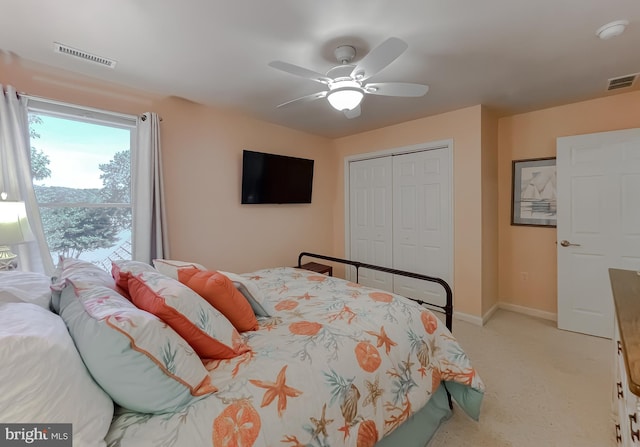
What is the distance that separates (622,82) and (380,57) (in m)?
2.63

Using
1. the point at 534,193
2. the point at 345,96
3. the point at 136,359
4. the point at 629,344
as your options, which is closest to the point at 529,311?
the point at 534,193

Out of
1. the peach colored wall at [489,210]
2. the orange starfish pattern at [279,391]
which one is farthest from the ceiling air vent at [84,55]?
the peach colored wall at [489,210]

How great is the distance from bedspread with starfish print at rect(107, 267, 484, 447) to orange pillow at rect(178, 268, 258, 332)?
0.08m

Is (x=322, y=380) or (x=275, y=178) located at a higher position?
(x=275, y=178)

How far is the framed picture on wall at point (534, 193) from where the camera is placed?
3.26 meters

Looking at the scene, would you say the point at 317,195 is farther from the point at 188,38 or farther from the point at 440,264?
the point at 188,38

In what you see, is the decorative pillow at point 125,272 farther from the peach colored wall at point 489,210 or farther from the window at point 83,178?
the peach colored wall at point 489,210

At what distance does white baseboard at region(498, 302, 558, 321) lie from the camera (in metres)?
3.28

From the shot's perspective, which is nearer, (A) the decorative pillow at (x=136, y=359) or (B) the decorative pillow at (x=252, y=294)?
(A) the decorative pillow at (x=136, y=359)

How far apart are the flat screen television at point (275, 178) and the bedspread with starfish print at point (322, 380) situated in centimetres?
187

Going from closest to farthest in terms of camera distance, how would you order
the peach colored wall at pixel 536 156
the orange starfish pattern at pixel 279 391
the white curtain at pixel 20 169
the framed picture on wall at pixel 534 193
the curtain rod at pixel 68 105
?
the orange starfish pattern at pixel 279 391, the white curtain at pixel 20 169, the curtain rod at pixel 68 105, the peach colored wall at pixel 536 156, the framed picture on wall at pixel 534 193

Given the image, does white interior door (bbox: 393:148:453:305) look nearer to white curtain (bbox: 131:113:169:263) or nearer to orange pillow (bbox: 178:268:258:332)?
orange pillow (bbox: 178:268:258:332)

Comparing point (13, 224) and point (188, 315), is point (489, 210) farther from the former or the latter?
point (13, 224)

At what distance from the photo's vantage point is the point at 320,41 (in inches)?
75.5
